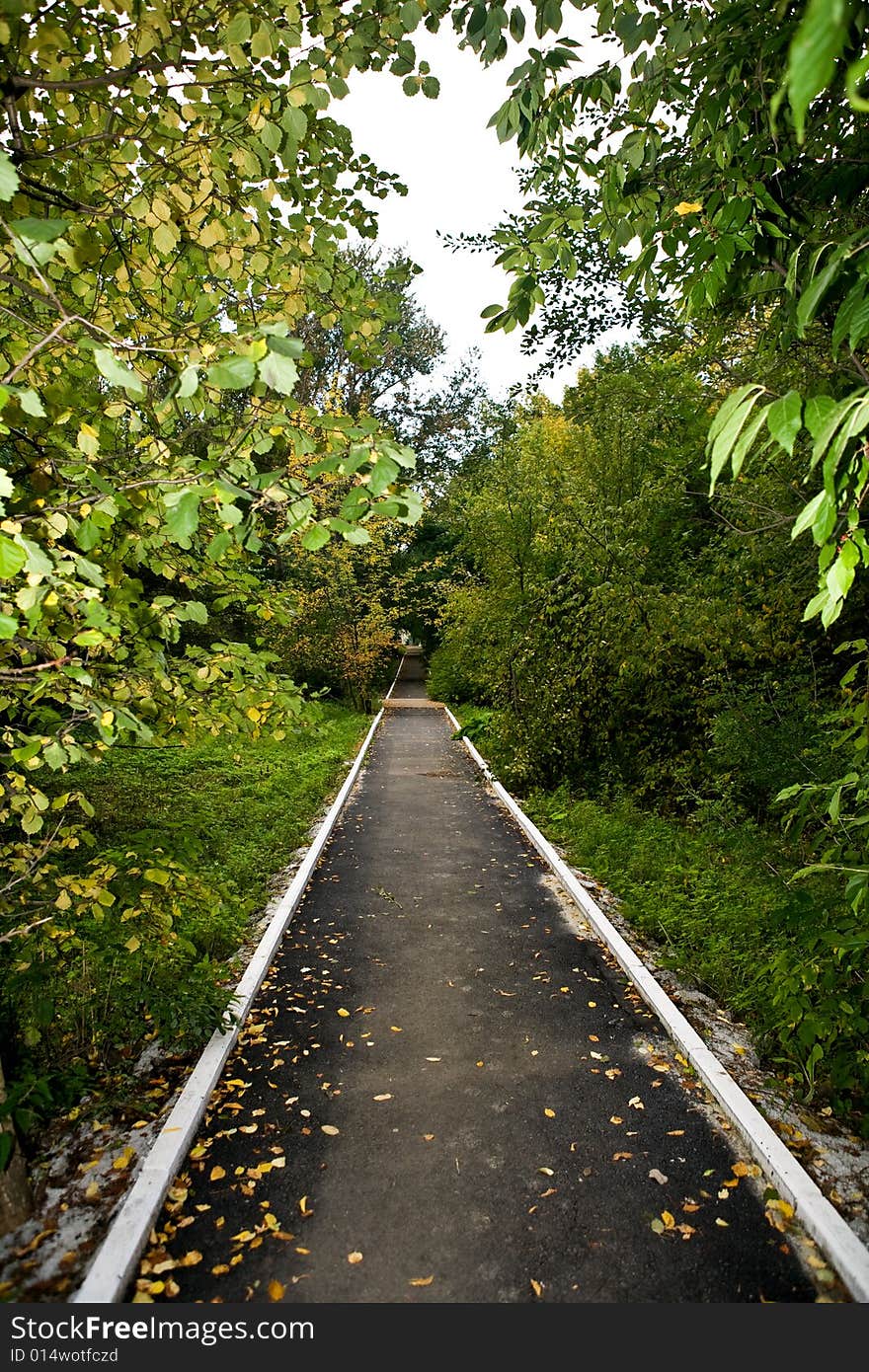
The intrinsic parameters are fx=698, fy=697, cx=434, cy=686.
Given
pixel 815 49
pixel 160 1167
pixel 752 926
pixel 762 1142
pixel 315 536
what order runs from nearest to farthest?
pixel 815 49 → pixel 315 536 → pixel 160 1167 → pixel 762 1142 → pixel 752 926

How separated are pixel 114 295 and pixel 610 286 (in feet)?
16.8

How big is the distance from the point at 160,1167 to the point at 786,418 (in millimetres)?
3533

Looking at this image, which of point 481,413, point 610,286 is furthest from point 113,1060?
point 481,413

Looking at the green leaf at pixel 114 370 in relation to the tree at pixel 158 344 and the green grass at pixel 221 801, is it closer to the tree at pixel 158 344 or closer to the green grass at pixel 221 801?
the tree at pixel 158 344

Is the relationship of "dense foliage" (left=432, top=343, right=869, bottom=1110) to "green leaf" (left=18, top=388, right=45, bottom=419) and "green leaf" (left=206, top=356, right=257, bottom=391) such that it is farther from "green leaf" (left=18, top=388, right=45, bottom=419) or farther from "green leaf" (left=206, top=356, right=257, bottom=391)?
"green leaf" (left=18, top=388, right=45, bottom=419)

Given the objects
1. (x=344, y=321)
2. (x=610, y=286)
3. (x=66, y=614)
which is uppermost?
(x=610, y=286)

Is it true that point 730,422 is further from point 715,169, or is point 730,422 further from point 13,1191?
point 13,1191

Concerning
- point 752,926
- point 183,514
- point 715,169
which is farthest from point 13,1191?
point 715,169

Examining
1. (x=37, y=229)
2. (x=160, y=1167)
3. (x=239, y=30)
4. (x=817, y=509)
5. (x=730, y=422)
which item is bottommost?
(x=160, y=1167)

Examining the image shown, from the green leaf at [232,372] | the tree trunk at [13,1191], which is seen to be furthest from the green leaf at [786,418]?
the tree trunk at [13,1191]

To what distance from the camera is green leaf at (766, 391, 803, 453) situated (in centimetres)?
126

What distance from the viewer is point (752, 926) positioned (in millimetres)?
5062

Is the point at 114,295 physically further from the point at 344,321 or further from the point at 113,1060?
the point at 113,1060

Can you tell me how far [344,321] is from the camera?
127 inches
